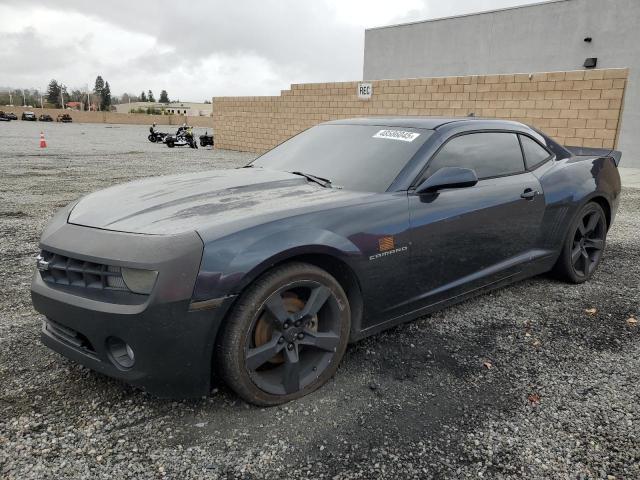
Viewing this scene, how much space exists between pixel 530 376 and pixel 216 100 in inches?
833

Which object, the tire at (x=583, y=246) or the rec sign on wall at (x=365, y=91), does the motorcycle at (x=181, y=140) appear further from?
the tire at (x=583, y=246)

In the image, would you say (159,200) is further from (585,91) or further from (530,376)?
(585,91)

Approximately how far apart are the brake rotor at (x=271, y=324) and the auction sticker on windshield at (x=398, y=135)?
142 centimetres

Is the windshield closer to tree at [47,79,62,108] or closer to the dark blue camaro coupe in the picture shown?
the dark blue camaro coupe

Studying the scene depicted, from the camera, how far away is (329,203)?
272 cm

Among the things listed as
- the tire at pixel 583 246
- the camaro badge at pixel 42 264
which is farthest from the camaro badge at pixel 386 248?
the tire at pixel 583 246

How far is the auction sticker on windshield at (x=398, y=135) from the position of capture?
11.0 ft

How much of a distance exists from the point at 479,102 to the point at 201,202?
38.8 feet

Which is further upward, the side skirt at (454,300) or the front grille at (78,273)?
the front grille at (78,273)

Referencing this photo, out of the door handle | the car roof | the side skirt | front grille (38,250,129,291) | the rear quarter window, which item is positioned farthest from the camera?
the rear quarter window

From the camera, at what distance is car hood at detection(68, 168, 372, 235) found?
2.40 meters

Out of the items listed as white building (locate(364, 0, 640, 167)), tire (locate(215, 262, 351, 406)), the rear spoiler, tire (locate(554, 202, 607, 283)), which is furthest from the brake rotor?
white building (locate(364, 0, 640, 167))

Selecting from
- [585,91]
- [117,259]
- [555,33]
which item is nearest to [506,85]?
[585,91]

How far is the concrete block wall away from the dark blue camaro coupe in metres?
8.21
